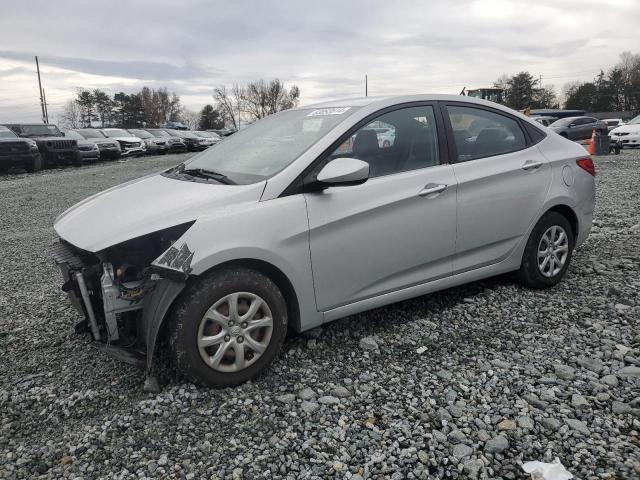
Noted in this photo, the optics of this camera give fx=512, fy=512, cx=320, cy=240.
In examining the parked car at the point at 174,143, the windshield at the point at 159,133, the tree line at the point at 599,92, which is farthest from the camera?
the tree line at the point at 599,92

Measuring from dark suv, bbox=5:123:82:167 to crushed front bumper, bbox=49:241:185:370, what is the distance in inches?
720

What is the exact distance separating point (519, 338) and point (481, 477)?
56.9 inches

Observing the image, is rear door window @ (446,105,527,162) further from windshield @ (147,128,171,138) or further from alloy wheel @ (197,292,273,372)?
windshield @ (147,128,171,138)

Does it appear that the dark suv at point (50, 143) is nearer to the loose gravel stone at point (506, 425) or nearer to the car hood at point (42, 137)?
the car hood at point (42, 137)

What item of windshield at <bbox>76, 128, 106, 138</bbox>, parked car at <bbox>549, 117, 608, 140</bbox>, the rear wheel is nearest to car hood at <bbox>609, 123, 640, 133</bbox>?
parked car at <bbox>549, 117, 608, 140</bbox>

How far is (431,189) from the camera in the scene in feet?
11.4

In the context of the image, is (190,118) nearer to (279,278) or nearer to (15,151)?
(15,151)

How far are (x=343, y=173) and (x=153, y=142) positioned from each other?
26264 mm

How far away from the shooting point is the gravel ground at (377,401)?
91.9 inches

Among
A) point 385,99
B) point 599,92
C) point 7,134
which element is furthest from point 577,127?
point 599,92

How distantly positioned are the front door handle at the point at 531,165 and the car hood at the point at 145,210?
7.21 ft

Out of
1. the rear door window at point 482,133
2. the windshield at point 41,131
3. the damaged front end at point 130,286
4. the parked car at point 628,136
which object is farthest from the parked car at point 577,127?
the damaged front end at point 130,286

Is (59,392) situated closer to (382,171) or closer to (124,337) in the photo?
(124,337)

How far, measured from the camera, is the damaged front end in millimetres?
2719
